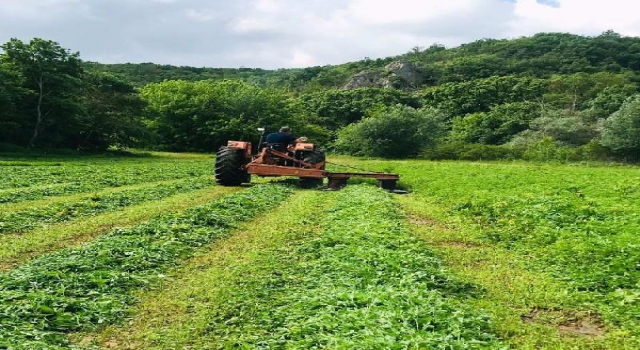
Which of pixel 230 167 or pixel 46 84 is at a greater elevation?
pixel 46 84

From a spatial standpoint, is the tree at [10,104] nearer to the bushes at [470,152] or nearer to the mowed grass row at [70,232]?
the mowed grass row at [70,232]

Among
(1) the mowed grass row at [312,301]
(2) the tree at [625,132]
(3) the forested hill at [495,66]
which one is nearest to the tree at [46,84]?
(1) the mowed grass row at [312,301]

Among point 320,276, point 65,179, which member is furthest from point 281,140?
point 320,276

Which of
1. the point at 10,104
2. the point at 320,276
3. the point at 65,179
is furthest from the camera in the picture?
the point at 10,104

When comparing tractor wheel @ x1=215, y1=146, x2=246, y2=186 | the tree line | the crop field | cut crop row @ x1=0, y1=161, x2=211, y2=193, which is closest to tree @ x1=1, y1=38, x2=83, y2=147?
the tree line

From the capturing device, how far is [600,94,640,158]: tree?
4419 centimetres

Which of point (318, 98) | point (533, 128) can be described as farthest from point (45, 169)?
point (318, 98)

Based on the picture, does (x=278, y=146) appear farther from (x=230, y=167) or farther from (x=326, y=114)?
(x=326, y=114)

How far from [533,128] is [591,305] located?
2167 inches

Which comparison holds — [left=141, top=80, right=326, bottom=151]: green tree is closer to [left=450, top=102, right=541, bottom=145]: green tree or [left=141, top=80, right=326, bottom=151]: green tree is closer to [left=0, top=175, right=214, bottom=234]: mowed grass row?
[left=450, top=102, right=541, bottom=145]: green tree

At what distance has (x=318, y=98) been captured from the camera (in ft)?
275

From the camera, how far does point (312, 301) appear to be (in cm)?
641

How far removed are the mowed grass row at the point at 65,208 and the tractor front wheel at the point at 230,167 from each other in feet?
6.12

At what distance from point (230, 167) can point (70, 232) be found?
9.44 meters
